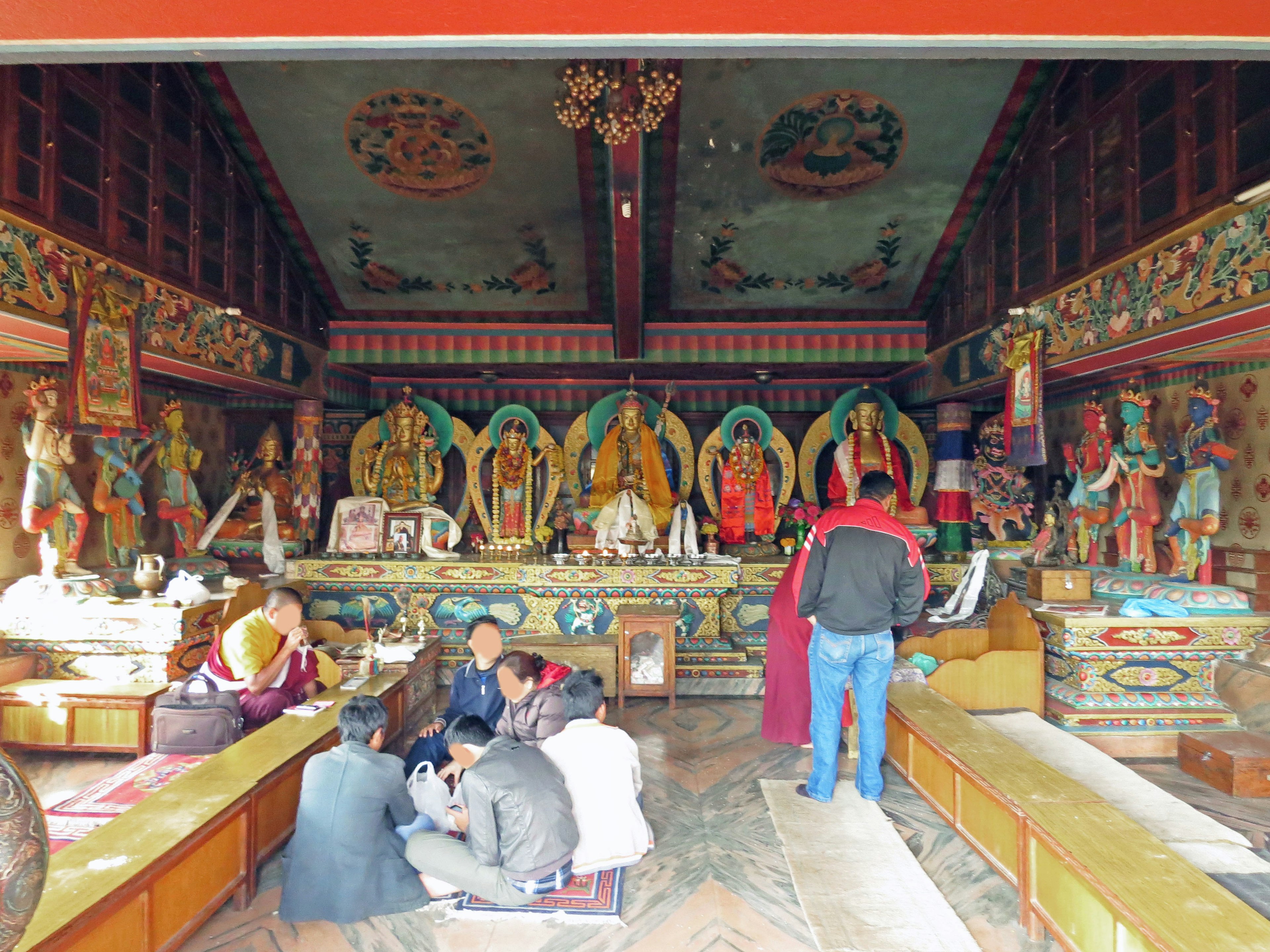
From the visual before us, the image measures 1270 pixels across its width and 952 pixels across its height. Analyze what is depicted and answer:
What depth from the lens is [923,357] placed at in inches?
343

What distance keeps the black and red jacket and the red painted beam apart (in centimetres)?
292

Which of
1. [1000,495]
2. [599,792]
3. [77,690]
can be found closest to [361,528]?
[77,690]

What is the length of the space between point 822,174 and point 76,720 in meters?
7.74

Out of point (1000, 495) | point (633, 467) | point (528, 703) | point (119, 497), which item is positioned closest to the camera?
point (528, 703)

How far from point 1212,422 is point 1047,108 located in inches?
118

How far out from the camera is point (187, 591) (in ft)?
20.4

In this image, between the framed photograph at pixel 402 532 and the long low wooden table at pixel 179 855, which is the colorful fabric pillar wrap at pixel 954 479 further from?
the long low wooden table at pixel 179 855

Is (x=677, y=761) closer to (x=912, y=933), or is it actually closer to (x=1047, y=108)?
(x=912, y=933)

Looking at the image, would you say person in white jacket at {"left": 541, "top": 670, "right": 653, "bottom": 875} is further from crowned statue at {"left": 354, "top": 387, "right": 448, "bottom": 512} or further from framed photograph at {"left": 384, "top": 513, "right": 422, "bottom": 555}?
crowned statue at {"left": 354, "top": 387, "right": 448, "bottom": 512}

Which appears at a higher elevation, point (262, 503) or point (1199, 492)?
point (1199, 492)

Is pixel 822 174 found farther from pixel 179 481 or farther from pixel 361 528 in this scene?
pixel 179 481

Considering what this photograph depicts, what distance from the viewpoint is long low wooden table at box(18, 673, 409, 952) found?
2.57 m

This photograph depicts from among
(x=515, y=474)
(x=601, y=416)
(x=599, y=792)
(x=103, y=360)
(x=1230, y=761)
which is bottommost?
(x=1230, y=761)

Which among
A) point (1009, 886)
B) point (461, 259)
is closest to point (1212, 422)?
point (1009, 886)
